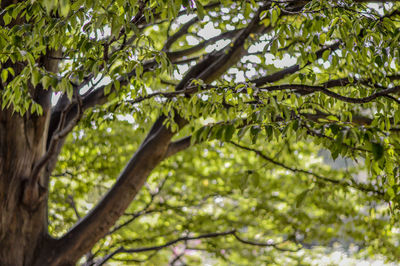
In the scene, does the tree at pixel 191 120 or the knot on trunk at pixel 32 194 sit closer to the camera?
the tree at pixel 191 120

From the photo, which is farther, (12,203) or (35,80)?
(12,203)

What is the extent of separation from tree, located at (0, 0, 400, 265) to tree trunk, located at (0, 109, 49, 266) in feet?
0.04

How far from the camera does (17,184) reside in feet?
12.8

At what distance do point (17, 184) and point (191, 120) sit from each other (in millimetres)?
1963

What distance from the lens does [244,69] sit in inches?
196

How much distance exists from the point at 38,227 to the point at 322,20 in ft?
10.9

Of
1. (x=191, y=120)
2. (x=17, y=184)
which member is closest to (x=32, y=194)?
(x=17, y=184)

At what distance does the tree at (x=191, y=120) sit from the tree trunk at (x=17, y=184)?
0.4 inches

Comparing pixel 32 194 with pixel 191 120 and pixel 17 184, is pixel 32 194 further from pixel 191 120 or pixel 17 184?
pixel 191 120

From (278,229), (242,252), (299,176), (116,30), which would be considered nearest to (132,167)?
(116,30)

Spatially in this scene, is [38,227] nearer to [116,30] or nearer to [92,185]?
[92,185]

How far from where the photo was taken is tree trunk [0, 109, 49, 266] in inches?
150

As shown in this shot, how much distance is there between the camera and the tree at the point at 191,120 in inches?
93.0

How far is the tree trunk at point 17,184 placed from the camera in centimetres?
381
